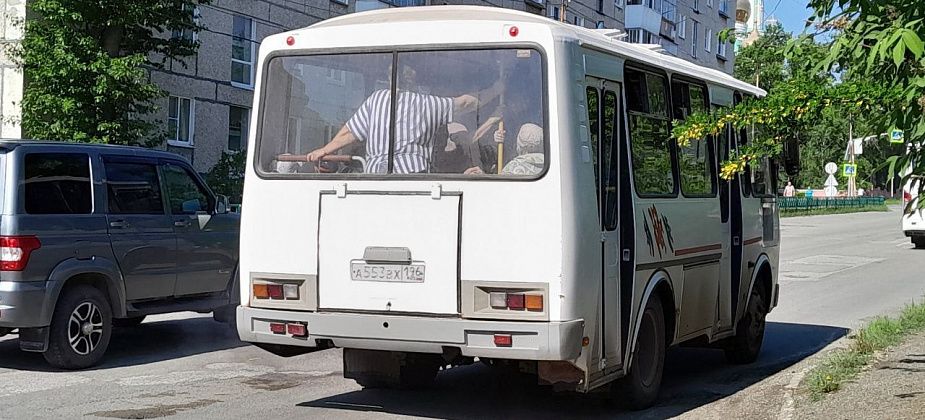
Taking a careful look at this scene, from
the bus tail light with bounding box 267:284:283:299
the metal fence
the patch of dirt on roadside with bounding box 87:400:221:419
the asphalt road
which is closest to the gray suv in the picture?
the asphalt road

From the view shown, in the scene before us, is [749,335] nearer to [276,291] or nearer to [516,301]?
[516,301]

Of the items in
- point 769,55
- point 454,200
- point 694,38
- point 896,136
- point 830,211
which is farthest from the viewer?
point 694,38

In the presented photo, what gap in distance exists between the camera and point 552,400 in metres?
9.21

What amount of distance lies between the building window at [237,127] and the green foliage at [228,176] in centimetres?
328

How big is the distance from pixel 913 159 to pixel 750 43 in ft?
4.47

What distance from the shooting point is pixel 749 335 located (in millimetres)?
11633

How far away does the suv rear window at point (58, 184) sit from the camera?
9836mm

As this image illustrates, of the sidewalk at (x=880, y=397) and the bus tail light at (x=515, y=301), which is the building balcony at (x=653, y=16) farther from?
the bus tail light at (x=515, y=301)

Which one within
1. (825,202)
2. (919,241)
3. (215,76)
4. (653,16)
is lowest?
(919,241)

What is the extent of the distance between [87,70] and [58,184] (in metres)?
11.7

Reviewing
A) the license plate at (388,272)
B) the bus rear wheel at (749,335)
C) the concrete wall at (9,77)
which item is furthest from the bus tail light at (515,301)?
the concrete wall at (9,77)

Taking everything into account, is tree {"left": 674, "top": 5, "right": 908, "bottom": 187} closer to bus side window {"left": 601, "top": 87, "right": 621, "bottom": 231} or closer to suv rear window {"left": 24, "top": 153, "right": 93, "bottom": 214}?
bus side window {"left": 601, "top": 87, "right": 621, "bottom": 231}

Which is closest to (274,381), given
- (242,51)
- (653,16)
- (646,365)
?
(646,365)

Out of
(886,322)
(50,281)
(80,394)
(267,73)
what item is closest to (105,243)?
(50,281)
